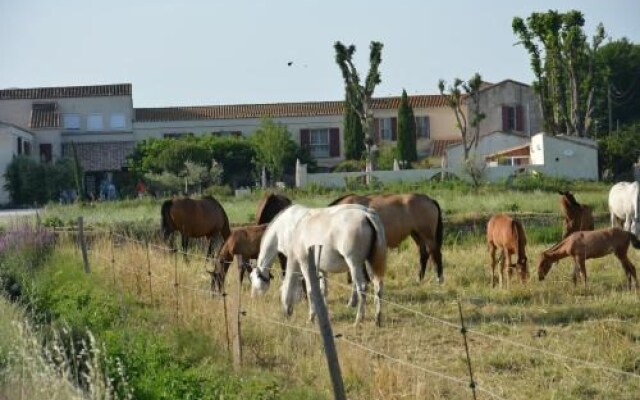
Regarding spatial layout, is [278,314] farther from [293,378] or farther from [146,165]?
[146,165]

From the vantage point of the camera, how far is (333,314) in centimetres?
1505

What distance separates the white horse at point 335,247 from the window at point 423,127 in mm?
54482

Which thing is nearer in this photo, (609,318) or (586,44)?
(609,318)

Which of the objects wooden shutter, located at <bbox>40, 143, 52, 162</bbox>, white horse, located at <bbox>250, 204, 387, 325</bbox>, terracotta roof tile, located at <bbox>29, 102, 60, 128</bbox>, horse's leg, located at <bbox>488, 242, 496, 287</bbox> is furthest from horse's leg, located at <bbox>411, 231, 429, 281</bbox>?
terracotta roof tile, located at <bbox>29, 102, 60, 128</bbox>

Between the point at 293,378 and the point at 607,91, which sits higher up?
the point at 607,91

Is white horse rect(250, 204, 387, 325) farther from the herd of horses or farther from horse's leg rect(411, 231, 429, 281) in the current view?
horse's leg rect(411, 231, 429, 281)

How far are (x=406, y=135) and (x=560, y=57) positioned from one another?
30.8ft

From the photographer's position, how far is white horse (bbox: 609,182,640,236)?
2481 cm

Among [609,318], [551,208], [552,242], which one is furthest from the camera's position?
[551,208]

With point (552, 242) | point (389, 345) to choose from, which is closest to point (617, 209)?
point (552, 242)

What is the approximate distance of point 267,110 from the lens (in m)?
70.2

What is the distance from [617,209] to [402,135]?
117 ft

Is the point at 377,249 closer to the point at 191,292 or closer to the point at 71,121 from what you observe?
the point at 191,292

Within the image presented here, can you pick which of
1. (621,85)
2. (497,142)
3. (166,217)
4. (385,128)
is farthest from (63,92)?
(166,217)
